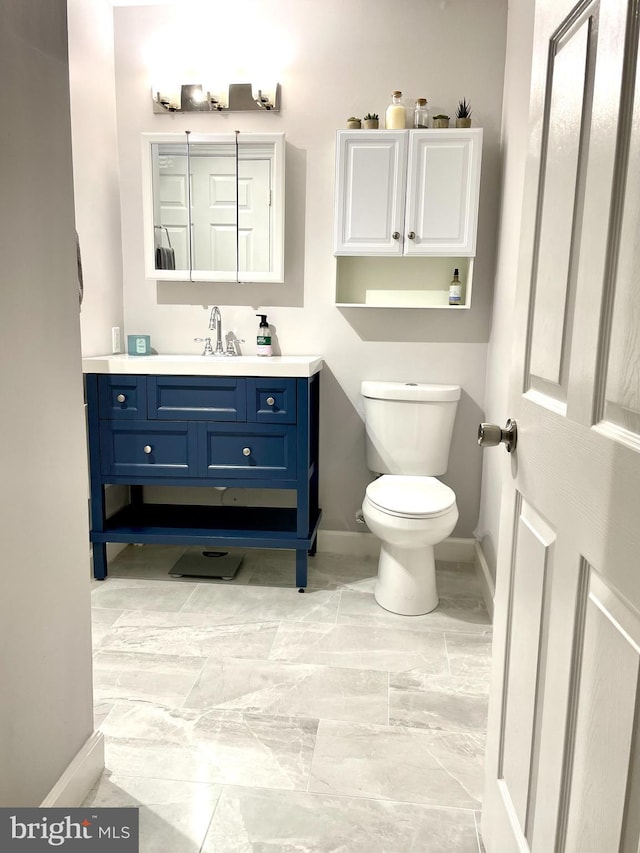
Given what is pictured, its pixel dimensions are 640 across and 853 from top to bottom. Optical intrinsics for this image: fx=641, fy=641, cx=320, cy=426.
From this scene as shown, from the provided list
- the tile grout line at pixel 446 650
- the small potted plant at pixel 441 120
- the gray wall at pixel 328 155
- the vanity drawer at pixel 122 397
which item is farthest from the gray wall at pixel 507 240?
the vanity drawer at pixel 122 397

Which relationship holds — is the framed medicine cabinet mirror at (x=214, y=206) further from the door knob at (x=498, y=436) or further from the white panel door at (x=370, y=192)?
the door knob at (x=498, y=436)

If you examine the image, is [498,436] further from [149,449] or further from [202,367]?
[149,449]

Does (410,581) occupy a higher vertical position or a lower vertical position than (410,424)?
lower

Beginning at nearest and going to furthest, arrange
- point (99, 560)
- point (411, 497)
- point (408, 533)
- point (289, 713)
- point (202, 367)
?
1. point (289, 713)
2. point (408, 533)
3. point (411, 497)
4. point (202, 367)
5. point (99, 560)

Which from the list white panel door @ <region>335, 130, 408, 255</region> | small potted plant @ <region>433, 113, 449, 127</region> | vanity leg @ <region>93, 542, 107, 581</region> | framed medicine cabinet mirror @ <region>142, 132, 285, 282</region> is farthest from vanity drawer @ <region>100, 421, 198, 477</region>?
small potted plant @ <region>433, 113, 449, 127</region>

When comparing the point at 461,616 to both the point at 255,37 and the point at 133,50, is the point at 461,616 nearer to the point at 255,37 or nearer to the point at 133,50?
the point at 255,37

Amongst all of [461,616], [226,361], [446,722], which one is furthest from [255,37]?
[446,722]

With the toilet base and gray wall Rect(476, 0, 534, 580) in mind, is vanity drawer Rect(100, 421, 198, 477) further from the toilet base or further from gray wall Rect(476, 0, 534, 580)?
gray wall Rect(476, 0, 534, 580)

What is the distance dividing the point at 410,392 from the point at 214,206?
1.25 meters

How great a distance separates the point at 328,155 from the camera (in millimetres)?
2908

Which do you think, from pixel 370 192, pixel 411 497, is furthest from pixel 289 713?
pixel 370 192

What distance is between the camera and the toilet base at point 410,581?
8.32 feet

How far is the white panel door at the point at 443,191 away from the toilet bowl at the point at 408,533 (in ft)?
3.36

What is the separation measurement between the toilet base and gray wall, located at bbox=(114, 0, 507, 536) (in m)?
0.62
